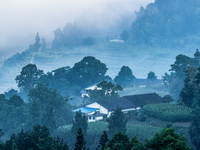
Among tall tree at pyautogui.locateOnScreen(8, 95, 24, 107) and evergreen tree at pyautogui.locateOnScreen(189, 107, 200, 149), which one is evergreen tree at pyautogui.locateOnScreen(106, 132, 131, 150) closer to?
evergreen tree at pyautogui.locateOnScreen(189, 107, 200, 149)

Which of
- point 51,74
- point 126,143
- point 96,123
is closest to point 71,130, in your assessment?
point 96,123

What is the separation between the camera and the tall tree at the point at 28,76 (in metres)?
125

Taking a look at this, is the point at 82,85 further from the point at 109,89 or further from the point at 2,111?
the point at 2,111

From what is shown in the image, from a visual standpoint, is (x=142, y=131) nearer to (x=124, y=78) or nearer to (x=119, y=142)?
(x=119, y=142)

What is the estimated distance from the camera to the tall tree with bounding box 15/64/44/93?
4904 inches

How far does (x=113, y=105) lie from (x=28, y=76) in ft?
168

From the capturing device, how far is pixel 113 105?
8331 centimetres

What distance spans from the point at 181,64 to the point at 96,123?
4888cm

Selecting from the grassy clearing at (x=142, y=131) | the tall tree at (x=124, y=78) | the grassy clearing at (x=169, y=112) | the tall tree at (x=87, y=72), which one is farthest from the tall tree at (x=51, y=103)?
the tall tree at (x=124, y=78)

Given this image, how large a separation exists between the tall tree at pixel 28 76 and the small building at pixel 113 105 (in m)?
42.9

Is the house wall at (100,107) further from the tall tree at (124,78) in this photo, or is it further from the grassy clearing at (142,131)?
the tall tree at (124,78)

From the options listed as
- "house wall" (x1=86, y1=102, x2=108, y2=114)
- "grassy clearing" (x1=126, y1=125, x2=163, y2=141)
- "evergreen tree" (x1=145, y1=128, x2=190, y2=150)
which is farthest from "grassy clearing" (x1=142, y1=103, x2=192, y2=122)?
"evergreen tree" (x1=145, y1=128, x2=190, y2=150)

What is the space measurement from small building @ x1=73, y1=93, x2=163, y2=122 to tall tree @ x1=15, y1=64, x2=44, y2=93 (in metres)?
→ 42.9

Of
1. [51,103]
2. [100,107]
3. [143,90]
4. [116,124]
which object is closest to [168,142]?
[116,124]
